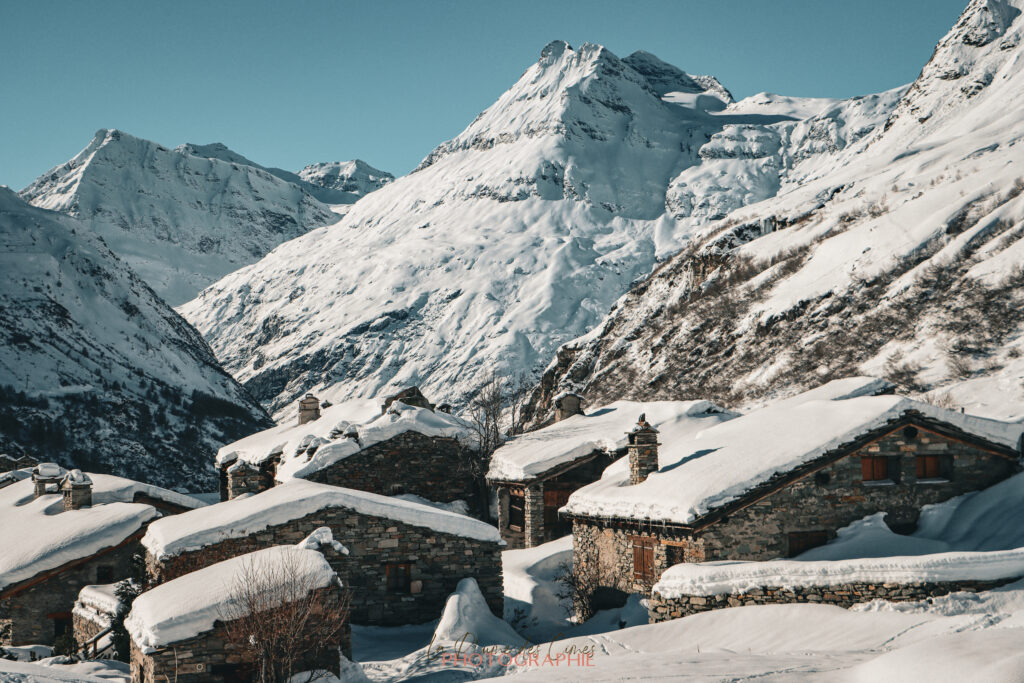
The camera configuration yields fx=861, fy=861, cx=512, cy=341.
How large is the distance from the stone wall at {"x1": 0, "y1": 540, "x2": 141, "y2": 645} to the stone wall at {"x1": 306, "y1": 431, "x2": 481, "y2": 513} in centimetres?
746

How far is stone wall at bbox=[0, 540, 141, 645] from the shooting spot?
2473 centimetres

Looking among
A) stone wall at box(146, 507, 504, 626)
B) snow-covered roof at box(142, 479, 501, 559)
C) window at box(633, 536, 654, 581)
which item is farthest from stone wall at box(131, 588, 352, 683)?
window at box(633, 536, 654, 581)

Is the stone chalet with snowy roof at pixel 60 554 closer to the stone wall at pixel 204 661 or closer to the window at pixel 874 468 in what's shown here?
the stone wall at pixel 204 661

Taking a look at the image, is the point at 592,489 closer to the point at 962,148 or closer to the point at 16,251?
the point at 962,148

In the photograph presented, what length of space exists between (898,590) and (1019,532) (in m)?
4.53

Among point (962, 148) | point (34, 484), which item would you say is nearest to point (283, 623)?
point (34, 484)

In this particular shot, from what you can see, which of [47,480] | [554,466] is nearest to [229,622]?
[554,466]

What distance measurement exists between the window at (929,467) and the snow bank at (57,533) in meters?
22.8

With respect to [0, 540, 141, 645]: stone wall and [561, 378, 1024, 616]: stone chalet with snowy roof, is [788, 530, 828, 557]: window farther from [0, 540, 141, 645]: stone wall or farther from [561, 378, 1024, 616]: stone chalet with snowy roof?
[0, 540, 141, 645]: stone wall

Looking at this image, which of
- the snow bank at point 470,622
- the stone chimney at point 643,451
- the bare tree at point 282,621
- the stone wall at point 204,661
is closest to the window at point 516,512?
the stone chimney at point 643,451

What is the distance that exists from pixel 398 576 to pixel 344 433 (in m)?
12.6

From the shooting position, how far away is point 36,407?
10612 cm

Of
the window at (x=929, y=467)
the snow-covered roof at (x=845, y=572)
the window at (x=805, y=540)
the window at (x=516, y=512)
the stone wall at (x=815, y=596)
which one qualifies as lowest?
the stone wall at (x=815, y=596)

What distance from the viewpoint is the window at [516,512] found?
3156 cm
